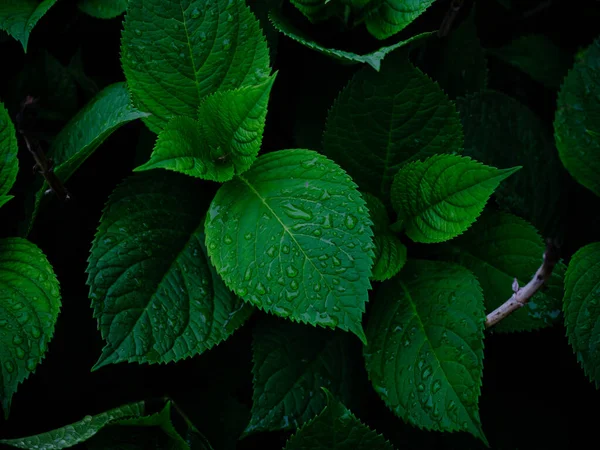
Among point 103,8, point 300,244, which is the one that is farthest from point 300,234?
point 103,8

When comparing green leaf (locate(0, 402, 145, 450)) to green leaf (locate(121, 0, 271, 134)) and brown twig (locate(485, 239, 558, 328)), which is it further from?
brown twig (locate(485, 239, 558, 328))

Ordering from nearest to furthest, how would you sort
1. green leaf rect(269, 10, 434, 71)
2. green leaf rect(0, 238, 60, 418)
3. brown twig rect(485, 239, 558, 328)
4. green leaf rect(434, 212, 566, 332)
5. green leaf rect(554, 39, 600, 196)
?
brown twig rect(485, 239, 558, 328) < green leaf rect(0, 238, 60, 418) < green leaf rect(269, 10, 434, 71) < green leaf rect(434, 212, 566, 332) < green leaf rect(554, 39, 600, 196)

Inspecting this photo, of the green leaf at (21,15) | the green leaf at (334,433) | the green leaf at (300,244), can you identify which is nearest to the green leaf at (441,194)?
the green leaf at (300,244)

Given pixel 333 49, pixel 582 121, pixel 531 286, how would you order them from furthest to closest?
1. pixel 582 121
2. pixel 333 49
3. pixel 531 286

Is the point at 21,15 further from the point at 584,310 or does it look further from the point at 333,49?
the point at 584,310

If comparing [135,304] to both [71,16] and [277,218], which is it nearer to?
[277,218]

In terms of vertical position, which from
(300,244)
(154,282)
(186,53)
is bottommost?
(154,282)

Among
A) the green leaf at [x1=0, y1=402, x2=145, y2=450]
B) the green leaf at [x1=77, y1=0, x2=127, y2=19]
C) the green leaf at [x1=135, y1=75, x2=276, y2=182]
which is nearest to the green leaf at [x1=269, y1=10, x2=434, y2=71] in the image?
the green leaf at [x1=135, y1=75, x2=276, y2=182]
